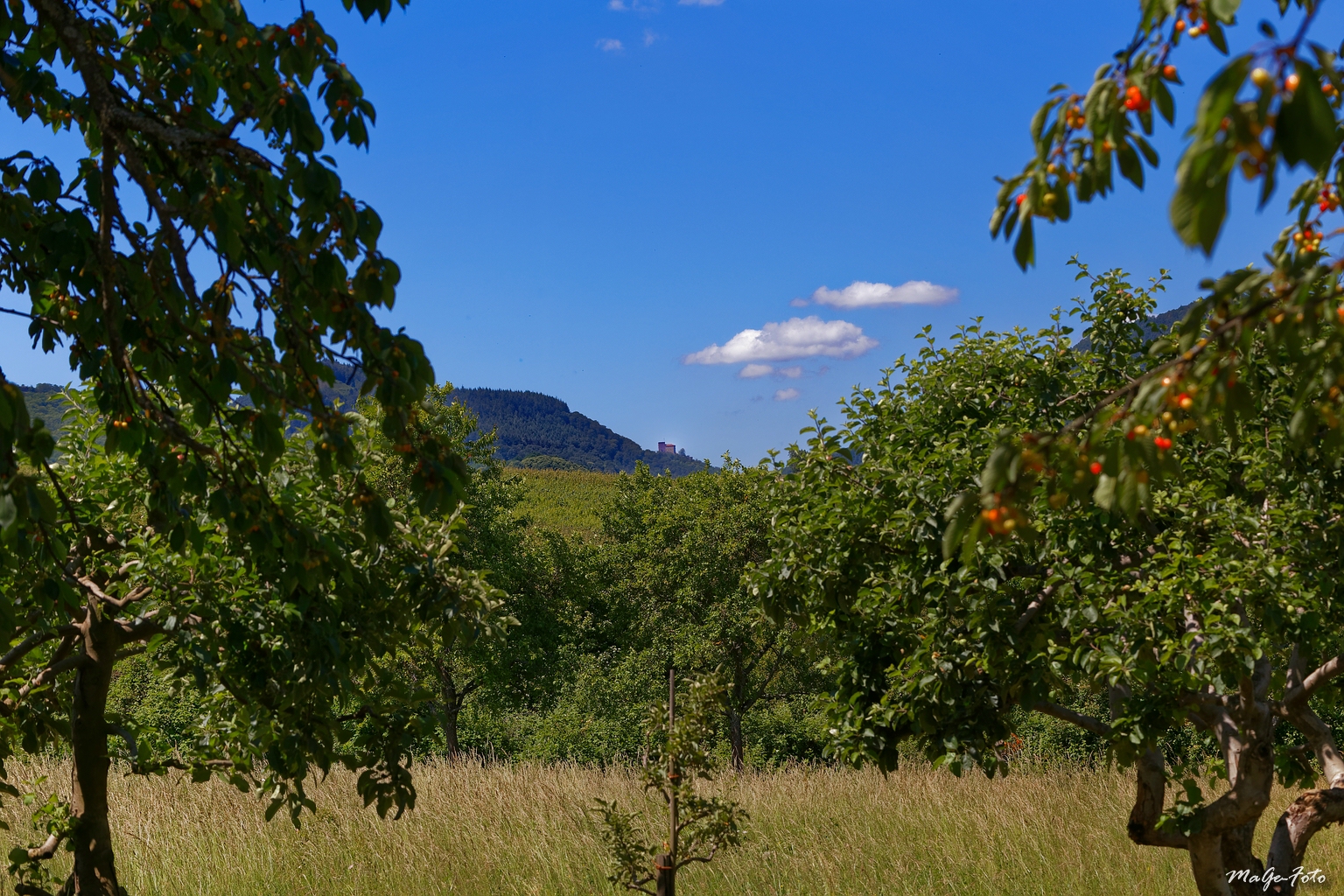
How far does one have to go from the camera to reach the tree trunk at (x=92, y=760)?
14.5ft

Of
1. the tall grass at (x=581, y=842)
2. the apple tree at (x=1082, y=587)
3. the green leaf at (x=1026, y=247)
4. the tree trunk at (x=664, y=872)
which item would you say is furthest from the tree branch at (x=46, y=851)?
the green leaf at (x=1026, y=247)

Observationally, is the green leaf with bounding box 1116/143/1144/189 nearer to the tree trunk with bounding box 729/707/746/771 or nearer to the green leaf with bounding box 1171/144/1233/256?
the green leaf with bounding box 1171/144/1233/256

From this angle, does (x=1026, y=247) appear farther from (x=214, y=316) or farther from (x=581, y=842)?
(x=581, y=842)

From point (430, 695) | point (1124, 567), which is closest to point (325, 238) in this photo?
point (430, 695)

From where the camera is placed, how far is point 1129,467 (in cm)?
144

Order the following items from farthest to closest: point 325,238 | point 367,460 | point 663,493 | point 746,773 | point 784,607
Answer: point 663,493 < point 746,773 < point 784,607 < point 367,460 < point 325,238

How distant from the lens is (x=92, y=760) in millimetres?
4516

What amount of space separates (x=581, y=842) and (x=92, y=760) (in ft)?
13.9

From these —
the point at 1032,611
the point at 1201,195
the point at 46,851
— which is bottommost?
the point at 46,851

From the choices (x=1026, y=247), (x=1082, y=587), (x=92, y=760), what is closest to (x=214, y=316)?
(x=1026, y=247)

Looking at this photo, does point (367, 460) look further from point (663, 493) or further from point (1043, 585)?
point (663, 493)

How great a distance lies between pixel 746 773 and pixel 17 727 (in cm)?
789

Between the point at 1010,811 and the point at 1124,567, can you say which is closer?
the point at 1124,567

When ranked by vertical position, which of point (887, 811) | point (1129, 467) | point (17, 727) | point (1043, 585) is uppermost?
point (1129, 467)
